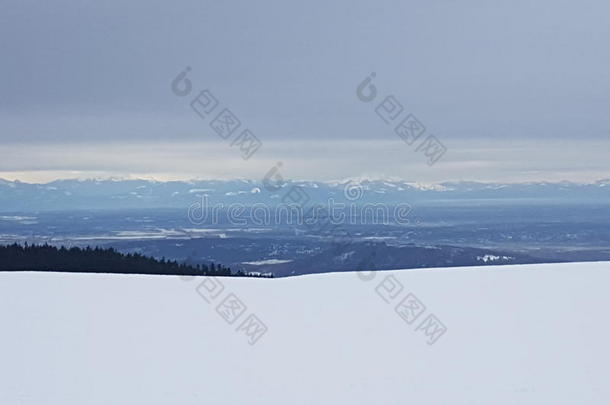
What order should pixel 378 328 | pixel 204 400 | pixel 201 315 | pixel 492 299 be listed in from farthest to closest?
pixel 492 299 < pixel 201 315 < pixel 378 328 < pixel 204 400

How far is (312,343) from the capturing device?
6.12 m

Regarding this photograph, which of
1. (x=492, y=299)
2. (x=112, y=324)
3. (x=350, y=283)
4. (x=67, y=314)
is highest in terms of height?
(x=67, y=314)

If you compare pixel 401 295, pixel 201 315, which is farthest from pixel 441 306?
pixel 201 315

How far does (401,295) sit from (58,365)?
3.41 m

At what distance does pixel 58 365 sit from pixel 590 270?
6.36 metres

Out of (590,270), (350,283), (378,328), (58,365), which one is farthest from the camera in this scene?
(590,270)

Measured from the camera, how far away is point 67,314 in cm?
733

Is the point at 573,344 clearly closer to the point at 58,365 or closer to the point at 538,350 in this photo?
the point at 538,350

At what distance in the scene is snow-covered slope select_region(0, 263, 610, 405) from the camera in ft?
16.2

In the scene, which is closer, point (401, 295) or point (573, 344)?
point (573, 344)

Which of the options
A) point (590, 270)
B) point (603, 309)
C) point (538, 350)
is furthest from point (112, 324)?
point (590, 270)

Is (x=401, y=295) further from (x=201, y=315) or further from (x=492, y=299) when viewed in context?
(x=201, y=315)

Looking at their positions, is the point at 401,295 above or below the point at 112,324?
below

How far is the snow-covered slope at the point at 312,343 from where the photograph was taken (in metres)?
4.93
